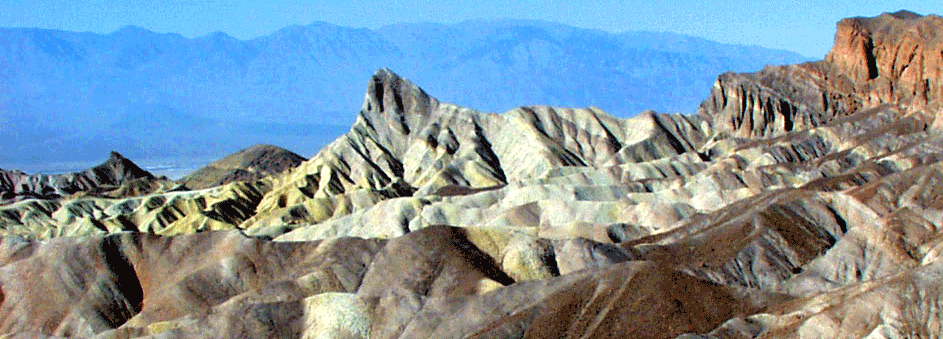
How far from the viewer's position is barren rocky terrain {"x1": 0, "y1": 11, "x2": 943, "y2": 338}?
6009 centimetres

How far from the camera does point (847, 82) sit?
15812 cm

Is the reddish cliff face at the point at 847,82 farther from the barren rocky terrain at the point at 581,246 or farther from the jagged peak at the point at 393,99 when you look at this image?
the jagged peak at the point at 393,99

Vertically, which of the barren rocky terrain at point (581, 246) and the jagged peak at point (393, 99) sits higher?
the barren rocky terrain at point (581, 246)

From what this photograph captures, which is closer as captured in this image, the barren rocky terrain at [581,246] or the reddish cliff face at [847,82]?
the barren rocky terrain at [581,246]

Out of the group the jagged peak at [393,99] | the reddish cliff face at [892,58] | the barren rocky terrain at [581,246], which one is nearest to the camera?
the barren rocky terrain at [581,246]

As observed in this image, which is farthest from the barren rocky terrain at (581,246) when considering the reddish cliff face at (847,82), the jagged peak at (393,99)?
the jagged peak at (393,99)

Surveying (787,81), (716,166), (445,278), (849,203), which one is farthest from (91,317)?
(787,81)

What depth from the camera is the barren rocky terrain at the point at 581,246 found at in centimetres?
6009

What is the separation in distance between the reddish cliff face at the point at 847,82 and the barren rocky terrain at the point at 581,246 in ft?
1.28

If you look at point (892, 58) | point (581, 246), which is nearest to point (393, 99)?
Result: point (892, 58)

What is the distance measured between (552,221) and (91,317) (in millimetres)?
46509

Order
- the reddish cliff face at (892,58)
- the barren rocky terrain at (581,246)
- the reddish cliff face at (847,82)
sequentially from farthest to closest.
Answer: the reddish cliff face at (847,82)
the reddish cliff face at (892,58)
the barren rocky terrain at (581,246)

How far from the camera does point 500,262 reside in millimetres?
76938

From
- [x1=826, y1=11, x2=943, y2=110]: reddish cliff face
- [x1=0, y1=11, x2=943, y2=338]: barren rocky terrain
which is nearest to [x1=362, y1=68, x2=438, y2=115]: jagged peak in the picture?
[x1=0, y1=11, x2=943, y2=338]: barren rocky terrain
